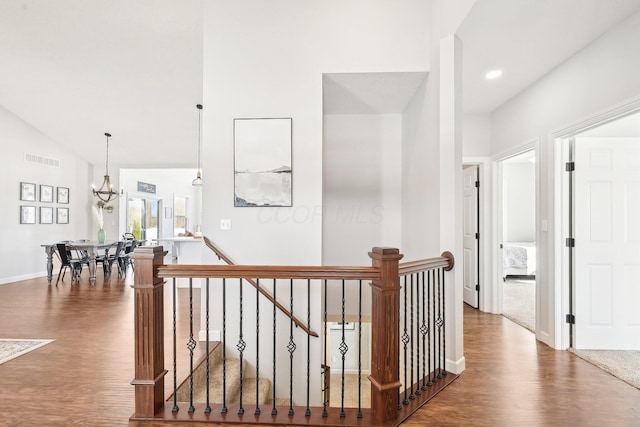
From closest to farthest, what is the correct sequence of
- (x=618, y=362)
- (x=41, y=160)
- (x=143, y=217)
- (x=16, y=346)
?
(x=618, y=362) → (x=16, y=346) → (x=41, y=160) → (x=143, y=217)

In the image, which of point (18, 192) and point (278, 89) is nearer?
point (278, 89)

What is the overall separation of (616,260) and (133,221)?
10.3 meters

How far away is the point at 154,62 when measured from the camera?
441cm

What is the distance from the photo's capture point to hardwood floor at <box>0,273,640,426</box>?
6.28 ft

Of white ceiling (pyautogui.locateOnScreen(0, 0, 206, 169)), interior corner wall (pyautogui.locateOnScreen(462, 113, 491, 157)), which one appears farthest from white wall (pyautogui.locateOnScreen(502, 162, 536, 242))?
white ceiling (pyautogui.locateOnScreen(0, 0, 206, 169))

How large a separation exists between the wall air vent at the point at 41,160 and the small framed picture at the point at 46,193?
18.3 inches

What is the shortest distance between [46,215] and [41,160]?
1.12 m

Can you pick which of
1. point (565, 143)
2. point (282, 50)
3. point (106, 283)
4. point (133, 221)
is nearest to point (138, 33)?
point (282, 50)

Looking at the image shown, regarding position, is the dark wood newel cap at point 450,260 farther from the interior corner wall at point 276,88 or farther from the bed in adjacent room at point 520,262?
the bed in adjacent room at point 520,262

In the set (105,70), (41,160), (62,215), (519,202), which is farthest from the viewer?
(519,202)

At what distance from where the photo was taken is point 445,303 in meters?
2.62

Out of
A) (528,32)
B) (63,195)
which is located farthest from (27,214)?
(528,32)

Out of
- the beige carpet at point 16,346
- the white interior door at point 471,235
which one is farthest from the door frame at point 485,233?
the beige carpet at point 16,346

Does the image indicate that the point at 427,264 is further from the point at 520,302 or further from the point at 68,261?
the point at 68,261
